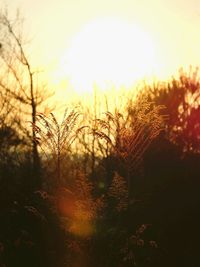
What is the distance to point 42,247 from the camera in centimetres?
1448

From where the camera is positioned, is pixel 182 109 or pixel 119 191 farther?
pixel 182 109

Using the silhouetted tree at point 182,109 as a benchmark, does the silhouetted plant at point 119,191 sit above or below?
below

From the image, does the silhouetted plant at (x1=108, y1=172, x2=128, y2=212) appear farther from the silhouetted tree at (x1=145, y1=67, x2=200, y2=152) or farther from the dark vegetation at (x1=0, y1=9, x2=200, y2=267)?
the silhouetted tree at (x1=145, y1=67, x2=200, y2=152)

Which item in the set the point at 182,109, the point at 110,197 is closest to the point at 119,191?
the point at 110,197

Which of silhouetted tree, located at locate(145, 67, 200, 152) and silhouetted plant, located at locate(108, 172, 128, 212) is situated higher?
silhouetted tree, located at locate(145, 67, 200, 152)

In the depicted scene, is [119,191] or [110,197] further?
[110,197]

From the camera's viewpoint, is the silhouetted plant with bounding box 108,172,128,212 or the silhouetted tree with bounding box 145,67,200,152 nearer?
the silhouetted plant with bounding box 108,172,128,212

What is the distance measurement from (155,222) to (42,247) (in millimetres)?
5291

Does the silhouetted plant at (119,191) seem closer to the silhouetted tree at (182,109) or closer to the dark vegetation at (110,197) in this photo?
the dark vegetation at (110,197)

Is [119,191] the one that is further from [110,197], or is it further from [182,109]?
[182,109]

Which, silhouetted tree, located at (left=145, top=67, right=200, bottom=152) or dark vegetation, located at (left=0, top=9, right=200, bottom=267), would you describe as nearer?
dark vegetation, located at (left=0, top=9, right=200, bottom=267)

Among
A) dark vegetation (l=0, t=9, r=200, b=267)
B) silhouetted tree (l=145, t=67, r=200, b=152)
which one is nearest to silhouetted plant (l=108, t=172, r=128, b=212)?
dark vegetation (l=0, t=9, r=200, b=267)

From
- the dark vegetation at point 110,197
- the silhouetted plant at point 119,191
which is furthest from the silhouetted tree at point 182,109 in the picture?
the silhouetted plant at point 119,191

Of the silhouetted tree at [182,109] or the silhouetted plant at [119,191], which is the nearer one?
the silhouetted plant at [119,191]
